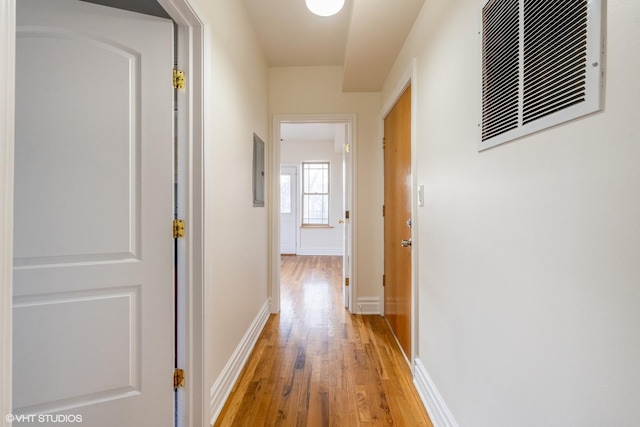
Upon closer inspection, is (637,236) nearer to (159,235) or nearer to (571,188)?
(571,188)

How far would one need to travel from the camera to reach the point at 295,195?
6.34m

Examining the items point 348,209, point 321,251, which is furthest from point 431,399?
point 321,251

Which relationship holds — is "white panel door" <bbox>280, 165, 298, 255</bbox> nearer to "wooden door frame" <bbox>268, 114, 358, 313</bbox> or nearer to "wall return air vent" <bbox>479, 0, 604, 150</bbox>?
"wooden door frame" <bbox>268, 114, 358, 313</bbox>

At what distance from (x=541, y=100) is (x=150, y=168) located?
1420mm

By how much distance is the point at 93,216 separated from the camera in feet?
3.77

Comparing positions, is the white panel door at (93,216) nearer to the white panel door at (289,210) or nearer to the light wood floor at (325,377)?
the light wood floor at (325,377)

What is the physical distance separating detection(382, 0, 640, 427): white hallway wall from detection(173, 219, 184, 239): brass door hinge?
125cm

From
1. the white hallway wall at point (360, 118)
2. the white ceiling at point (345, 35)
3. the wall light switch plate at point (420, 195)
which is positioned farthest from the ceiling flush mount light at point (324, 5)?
the wall light switch plate at point (420, 195)

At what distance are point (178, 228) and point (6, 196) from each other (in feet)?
2.36

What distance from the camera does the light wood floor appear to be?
1.45 m

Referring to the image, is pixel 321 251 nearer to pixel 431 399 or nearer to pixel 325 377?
pixel 325 377

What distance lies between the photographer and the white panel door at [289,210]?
6.32 m

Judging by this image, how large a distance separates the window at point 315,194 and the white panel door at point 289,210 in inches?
8.2

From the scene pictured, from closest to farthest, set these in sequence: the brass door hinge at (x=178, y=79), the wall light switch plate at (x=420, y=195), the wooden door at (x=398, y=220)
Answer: the brass door hinge at (x=178, y=79), the wall light switch plate at (x=420, y=195), the wooden door at (x=398, y=220)
